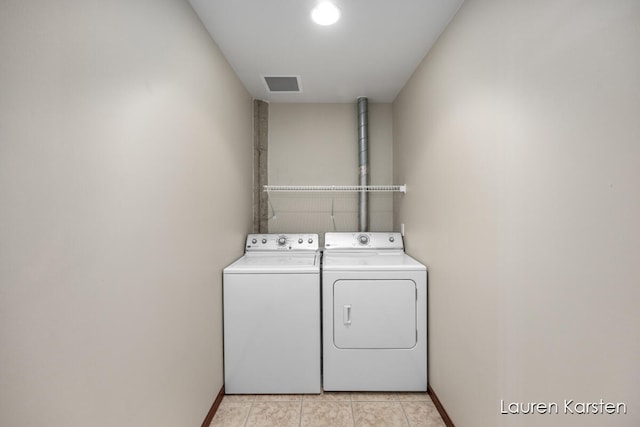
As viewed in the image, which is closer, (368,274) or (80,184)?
(80,184)

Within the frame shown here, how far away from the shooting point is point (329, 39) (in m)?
1.89

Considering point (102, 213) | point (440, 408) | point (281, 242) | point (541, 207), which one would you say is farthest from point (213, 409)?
point (541, 207)

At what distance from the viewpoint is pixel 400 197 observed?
2.80 meters

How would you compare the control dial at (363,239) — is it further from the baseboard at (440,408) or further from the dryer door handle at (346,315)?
the baseboard at (440,408)

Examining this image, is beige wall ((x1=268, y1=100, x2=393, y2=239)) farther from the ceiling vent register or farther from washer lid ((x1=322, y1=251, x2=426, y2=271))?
washer lid ((x1=322, y1=251, x2=426, y2=271))

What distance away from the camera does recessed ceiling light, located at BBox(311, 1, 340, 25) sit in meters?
1.58

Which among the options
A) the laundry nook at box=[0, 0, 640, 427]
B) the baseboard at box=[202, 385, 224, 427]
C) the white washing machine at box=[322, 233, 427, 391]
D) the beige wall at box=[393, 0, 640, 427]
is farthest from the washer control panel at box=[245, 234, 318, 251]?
the beige wall at box=[393, 0, 640, 427]

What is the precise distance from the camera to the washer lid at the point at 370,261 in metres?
2.09

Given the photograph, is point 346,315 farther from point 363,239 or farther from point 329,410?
point 363,239

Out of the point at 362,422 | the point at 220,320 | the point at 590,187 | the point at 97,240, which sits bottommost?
the point at 362,422

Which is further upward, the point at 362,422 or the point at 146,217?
the point at 146,217

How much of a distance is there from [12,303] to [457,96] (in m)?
1.95

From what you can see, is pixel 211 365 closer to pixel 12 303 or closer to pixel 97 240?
pixel 97 240

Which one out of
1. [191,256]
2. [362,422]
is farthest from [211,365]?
[362,422]
